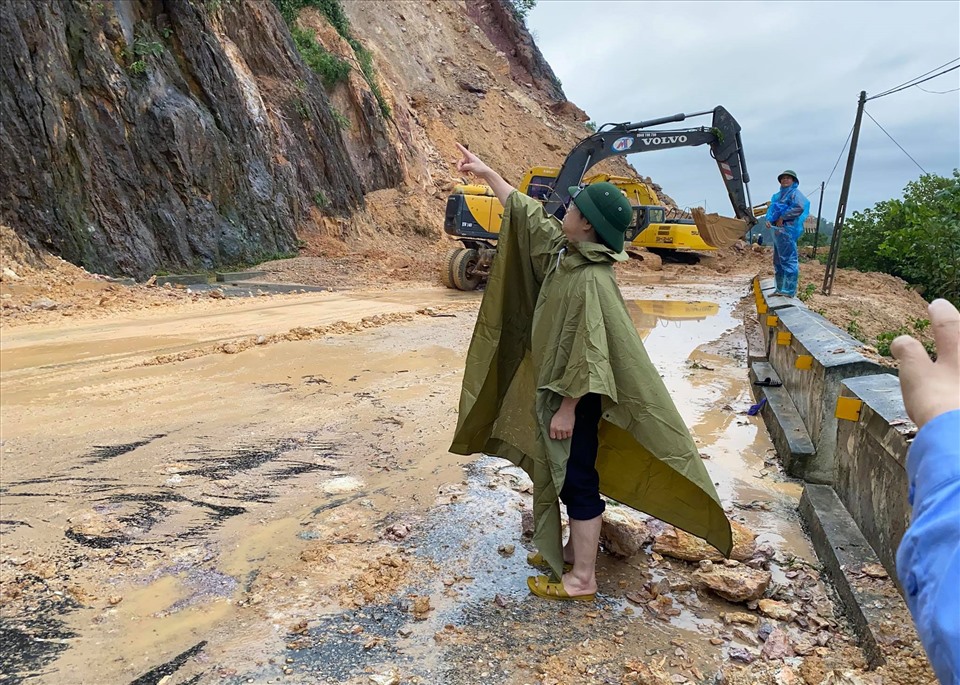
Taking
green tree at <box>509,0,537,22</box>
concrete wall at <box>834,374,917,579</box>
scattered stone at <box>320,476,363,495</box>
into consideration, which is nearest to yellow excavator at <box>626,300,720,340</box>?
concrete wall at <box>834,374,917,579</box>

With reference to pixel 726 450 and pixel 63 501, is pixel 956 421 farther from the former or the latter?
pixel 726 450

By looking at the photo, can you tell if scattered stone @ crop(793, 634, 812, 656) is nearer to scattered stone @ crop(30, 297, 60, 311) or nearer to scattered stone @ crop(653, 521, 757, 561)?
scattered stone @ crop(653, 521, 757, 561)

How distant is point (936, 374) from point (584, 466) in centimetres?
204

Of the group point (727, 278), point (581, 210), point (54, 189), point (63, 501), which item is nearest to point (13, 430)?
point (63, 501)

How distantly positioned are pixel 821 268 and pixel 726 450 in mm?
15602

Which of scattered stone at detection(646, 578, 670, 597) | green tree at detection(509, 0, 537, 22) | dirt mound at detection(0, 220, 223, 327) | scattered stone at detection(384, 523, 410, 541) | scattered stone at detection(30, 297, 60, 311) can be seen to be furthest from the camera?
green tree at detection(509, 0, 537, 22)

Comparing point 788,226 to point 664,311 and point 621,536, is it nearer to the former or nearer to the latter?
point 664,311

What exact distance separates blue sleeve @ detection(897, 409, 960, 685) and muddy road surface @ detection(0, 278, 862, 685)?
1.85 m

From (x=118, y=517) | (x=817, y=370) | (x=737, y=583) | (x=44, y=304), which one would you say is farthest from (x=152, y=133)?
(x=737, y=583)

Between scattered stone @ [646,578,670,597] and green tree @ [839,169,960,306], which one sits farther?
green tree @ [839,169,960,306]

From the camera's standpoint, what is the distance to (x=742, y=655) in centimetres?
273

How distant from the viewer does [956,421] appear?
95 cm

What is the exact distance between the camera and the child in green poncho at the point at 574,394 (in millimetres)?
2809

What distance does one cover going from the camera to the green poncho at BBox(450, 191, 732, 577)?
281 cm
